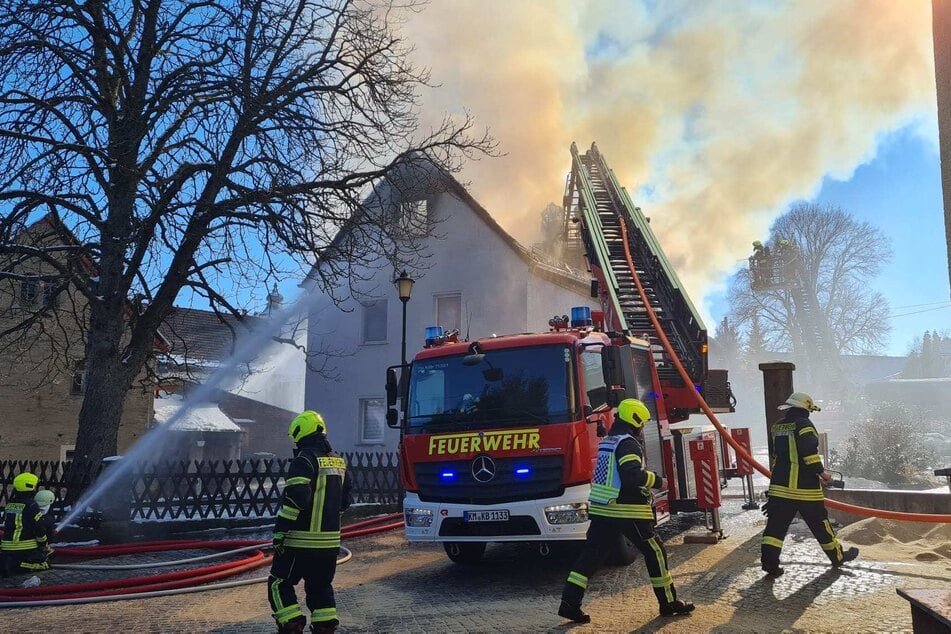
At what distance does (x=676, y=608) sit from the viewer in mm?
5359

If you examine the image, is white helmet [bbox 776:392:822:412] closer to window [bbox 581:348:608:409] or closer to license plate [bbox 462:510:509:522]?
window [bbox 581:348:608:409]

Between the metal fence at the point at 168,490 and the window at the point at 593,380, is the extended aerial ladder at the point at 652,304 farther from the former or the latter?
the metal fence at the point at 168,490

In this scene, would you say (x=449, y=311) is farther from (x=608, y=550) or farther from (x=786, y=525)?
(x=608, y=550)

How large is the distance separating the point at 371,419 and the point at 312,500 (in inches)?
739

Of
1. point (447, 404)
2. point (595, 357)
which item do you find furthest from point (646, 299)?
point (447, 404)

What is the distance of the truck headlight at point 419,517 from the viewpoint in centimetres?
701

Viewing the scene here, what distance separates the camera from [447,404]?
733 centimetres

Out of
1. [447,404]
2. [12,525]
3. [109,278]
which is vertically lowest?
[12,525]

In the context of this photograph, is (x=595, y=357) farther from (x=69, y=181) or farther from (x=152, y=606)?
(x=69, y=181)

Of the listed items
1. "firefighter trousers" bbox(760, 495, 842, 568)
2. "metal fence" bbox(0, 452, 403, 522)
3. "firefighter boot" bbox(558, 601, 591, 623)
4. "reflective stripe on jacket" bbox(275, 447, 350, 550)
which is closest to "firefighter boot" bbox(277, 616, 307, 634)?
"reflective stripe on jacket" bbox(275, 447, 350, 550)

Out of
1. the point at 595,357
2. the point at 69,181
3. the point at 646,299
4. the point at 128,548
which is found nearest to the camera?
the point at 595,357

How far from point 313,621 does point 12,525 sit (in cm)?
554

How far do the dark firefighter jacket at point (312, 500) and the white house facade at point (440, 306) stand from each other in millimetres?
→ 16999

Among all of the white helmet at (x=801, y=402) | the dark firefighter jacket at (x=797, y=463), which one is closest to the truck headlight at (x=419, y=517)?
the dark firefighter jacket at (x=797, y=463)
